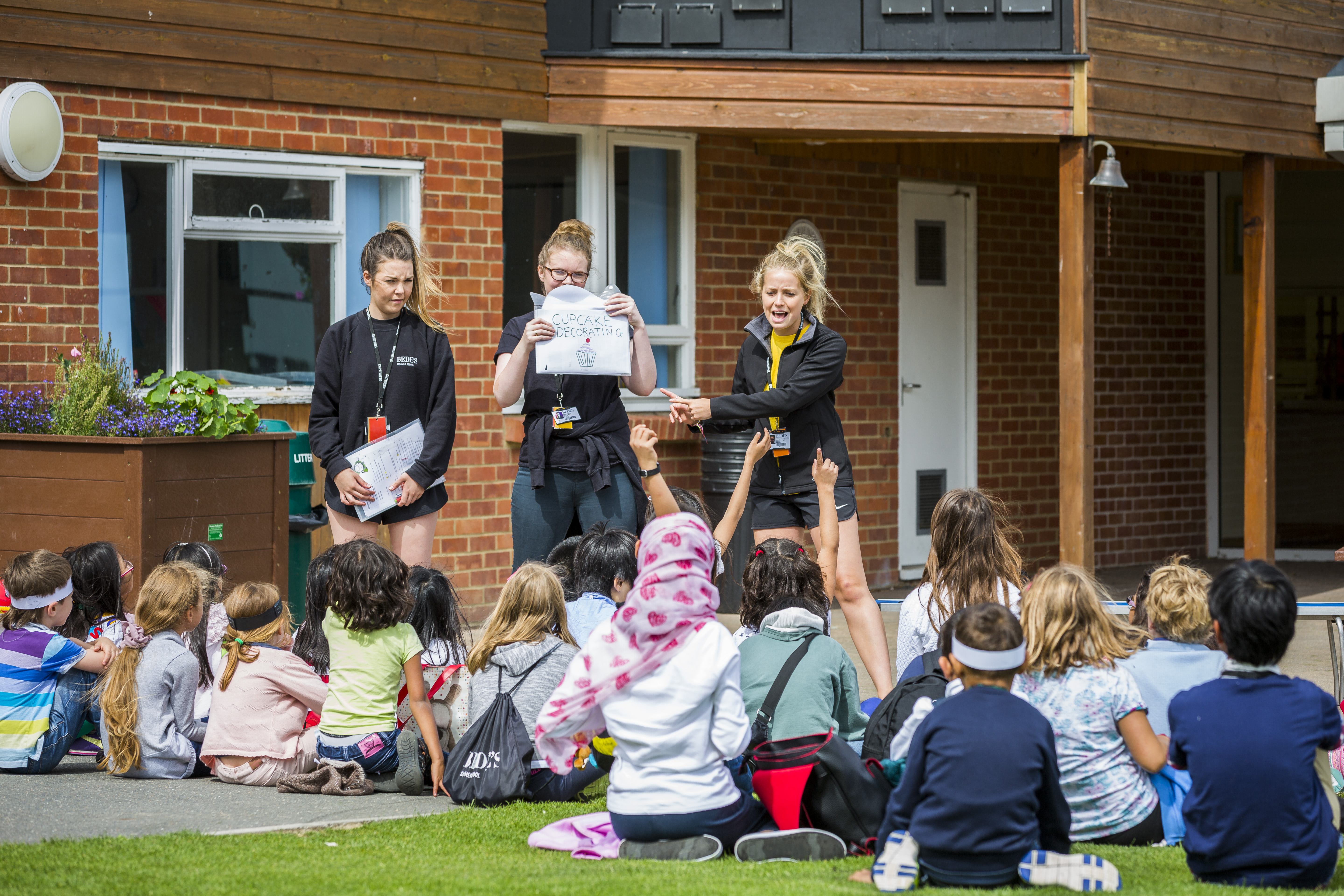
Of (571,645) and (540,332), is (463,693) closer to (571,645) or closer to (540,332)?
(571,645)

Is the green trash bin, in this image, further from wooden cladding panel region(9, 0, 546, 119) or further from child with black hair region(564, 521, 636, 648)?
child with black hair region(564, 521, 636, 648)

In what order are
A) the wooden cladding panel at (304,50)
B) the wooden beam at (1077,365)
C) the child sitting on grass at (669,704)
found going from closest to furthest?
the child sitting on grass at (669,704), the wooden cladding panel at (304,50), the wooden beam at (1077,365)

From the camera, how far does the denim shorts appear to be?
17.7 ft

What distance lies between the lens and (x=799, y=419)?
637 centimetres

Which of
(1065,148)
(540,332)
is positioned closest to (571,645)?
(540,332)

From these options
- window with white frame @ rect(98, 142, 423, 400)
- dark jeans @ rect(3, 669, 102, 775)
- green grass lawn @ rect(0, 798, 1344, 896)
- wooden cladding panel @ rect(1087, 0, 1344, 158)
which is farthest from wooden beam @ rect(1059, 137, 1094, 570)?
dark jeans @ rect(3, 669, 102, 775)

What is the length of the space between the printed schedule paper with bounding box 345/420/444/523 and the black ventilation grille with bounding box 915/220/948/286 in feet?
19.1

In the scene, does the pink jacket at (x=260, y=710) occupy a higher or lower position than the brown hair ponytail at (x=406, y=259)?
lower

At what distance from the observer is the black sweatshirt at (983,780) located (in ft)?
12.9

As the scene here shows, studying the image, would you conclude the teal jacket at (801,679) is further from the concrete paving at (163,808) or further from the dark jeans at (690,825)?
the concrete paving at (163,808)

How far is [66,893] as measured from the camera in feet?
13.1

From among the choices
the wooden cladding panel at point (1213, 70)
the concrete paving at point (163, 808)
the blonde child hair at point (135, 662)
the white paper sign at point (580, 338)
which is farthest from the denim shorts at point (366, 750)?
the wooden cladding panel at point (1213, 70)

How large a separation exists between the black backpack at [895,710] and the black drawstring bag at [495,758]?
1135 millimetres

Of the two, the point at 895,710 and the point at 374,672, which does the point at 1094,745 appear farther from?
the point at 374,672
